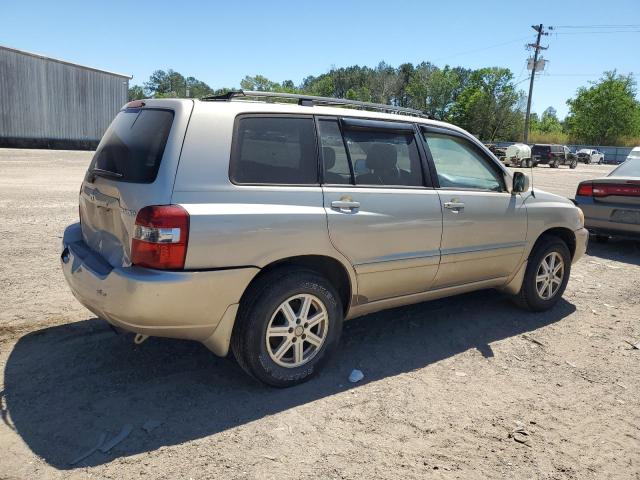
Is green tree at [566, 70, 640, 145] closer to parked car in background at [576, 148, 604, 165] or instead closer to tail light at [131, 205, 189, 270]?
parked car in background at [576, 148, 604, 165]

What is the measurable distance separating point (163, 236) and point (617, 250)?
325 inches

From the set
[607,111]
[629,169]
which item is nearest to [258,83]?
[607,111]

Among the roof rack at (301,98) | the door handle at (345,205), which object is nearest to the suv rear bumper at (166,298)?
the door handle at (345,205)

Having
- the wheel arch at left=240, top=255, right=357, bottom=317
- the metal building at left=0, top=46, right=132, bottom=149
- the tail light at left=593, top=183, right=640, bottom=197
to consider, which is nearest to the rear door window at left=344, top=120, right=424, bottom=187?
the wheel arch at left=240, top=255, right=357, bottom=317

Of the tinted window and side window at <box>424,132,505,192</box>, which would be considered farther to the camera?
the tinted window

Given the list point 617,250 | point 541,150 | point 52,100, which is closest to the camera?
point 617,250

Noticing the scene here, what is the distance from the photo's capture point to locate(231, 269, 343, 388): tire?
3178 millimetres

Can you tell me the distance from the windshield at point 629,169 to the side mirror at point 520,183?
477 centimetres

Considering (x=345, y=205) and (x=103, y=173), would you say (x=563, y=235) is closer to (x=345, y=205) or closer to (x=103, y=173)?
(x=345, y=205)

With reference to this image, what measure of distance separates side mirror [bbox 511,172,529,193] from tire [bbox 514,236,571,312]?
674 mm

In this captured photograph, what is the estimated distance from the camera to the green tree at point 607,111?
6912 centimetres

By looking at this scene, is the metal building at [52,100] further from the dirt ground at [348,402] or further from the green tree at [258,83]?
the green tree at [258,83]

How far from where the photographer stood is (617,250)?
8.64 metres

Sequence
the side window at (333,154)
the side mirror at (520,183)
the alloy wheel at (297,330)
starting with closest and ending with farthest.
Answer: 1. the alloy wheel at (297,330)
2. the side window at (333,154)
3. the side mirror at (520,183)
